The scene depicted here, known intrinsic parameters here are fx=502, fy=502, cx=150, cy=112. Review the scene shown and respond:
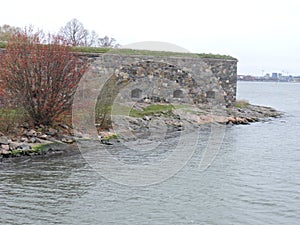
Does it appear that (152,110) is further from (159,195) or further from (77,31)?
(77,31)

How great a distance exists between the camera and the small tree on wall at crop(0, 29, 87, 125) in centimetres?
1731

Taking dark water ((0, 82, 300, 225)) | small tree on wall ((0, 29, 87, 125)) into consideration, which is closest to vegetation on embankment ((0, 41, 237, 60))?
small tree on wall ((0, 29, 87, 125))

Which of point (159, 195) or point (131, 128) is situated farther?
point (131, 128)

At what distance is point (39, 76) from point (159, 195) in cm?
829

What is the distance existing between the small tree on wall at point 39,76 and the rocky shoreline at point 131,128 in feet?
2.58

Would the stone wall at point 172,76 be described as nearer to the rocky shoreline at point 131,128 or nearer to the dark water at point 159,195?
the rocky shoreline at point 131,128

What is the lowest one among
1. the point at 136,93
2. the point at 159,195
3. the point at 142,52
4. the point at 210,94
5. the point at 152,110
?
the point at 159,195

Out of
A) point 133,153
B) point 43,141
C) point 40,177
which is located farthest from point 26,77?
point 40,177

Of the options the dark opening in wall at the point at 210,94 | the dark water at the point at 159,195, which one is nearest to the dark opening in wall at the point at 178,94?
the dark opening in wall at the point at 210,94

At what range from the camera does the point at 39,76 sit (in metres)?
17.4

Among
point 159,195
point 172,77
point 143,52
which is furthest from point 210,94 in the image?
point 159,195

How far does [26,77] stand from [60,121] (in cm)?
193

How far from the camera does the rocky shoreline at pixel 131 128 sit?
593 inches

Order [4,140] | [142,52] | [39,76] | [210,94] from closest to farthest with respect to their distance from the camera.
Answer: [4,140], [39,76], [142,52], [210,94]
